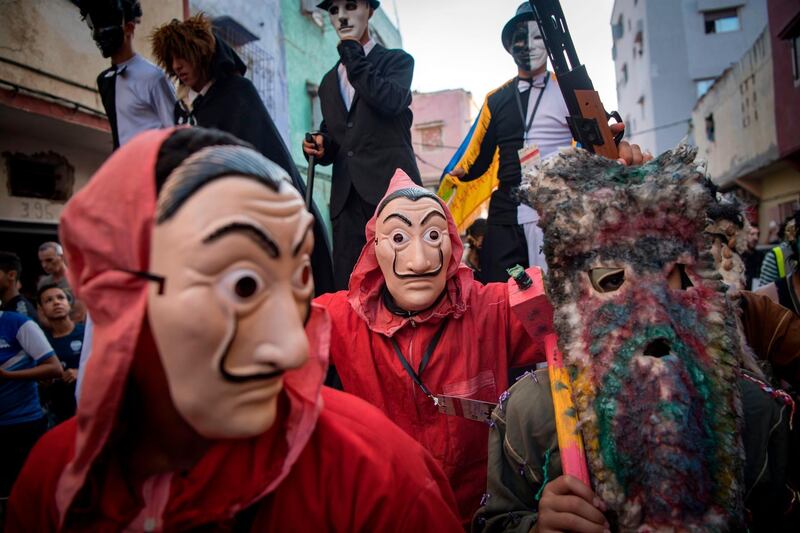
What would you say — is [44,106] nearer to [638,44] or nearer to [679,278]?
[679,278]

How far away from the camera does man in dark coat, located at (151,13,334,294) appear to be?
2912mm

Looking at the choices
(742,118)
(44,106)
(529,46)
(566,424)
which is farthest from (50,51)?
(742,118)

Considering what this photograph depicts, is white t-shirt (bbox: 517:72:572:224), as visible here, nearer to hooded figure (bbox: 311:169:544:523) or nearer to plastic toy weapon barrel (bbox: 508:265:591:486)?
hooded figure (bbox: 311:169:544:523)

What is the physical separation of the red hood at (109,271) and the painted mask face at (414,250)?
1.37 m

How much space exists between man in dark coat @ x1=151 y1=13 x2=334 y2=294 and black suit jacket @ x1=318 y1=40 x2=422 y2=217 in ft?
1.35

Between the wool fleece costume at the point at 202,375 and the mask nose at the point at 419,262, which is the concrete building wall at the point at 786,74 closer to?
the mask nose at the point at 419,262

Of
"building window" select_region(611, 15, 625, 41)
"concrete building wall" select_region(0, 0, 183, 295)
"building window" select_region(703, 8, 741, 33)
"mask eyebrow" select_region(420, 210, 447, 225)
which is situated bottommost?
"mask eyebrow" select_region(420, 210, 447, 225)

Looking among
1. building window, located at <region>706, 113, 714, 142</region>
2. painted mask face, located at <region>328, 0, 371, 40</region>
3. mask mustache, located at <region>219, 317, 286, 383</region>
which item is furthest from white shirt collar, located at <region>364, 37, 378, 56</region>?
building window, located at <region>706, 113, 714, 142</region>

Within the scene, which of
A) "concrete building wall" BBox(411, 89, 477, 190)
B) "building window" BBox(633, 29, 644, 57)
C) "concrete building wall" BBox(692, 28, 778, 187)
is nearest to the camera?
"concrete building wall" BBox(692, 28, 778, 187)

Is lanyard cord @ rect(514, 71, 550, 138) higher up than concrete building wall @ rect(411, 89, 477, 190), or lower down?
lower down

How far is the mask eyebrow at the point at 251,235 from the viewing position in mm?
913

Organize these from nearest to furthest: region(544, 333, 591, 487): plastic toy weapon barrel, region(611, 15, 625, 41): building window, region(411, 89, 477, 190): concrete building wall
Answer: region(544, 333, 591, 487): plastic toy weapon barrel, region(411, 89, 477, 190): concrete building wall, region(611, 15, 625, 41): building window

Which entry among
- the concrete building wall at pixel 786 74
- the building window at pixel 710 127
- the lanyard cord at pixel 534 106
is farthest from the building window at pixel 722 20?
the lanyard cord at pixel 534 106

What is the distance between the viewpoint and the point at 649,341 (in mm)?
1339
